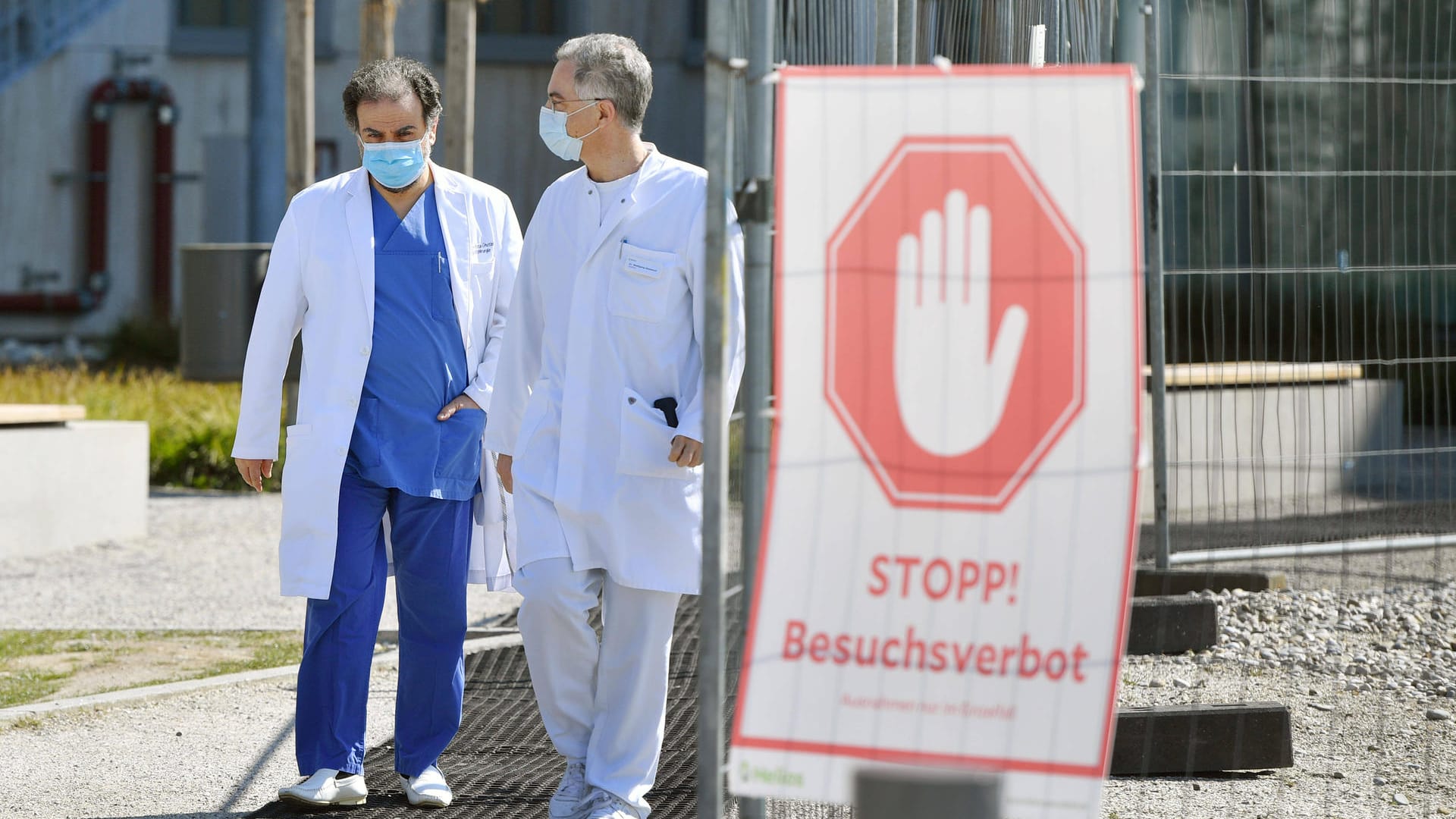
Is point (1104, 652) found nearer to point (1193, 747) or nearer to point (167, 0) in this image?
point (1193, 747)

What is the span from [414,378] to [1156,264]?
3.46m

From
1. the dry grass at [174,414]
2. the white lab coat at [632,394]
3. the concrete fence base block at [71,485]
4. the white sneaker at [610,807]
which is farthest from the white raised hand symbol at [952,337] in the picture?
the dry grass at [174,414]

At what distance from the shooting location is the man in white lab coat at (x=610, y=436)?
4234 mm

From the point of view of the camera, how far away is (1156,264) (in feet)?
23.0

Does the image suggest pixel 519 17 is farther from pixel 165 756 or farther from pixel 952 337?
pixel 952 337

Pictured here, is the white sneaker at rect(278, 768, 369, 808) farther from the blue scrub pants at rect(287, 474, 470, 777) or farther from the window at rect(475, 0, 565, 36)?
the window at rect(475, 0, 565, 36)

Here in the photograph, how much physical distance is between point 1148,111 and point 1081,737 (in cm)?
515

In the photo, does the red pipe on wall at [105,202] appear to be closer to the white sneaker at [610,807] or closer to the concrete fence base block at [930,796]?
the white sneaker at [610,807]

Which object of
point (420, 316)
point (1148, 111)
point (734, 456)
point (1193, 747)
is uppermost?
point (1148, 111)

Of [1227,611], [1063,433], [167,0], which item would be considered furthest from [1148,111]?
[167,0]

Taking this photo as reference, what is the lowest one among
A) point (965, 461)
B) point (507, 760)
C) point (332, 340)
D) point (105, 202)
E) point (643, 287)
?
point (507, 760)

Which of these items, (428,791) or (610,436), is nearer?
(610,436)

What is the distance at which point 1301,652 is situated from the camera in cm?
627

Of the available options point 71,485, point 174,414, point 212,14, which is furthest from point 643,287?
point 212,14
